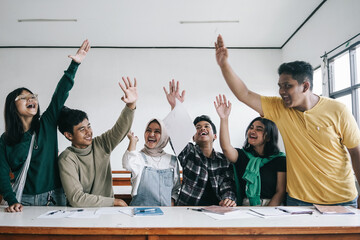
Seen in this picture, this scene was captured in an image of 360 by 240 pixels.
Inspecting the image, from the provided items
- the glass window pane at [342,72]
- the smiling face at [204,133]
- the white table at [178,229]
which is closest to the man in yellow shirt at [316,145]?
the white table at [178,229]

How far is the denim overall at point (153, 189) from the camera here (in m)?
1.85

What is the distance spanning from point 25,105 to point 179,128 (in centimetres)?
98

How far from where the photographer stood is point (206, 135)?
6.53ft

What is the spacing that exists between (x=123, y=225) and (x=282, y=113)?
115cm

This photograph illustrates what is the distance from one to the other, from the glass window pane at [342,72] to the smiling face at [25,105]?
11.4ft

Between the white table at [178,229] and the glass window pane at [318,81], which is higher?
the glass window pane at [318,81]

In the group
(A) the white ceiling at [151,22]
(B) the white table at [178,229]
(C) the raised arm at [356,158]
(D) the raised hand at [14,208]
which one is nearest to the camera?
(B) the white table at [178,229]

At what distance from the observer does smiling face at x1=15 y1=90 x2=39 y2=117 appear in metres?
1.71

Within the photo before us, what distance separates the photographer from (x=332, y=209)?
1492 millimetres

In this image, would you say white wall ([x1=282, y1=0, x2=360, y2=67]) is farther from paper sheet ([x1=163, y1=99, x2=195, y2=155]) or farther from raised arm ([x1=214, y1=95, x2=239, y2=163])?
paper sheet ([x1=163, y1=99, x2=195, y2=155])

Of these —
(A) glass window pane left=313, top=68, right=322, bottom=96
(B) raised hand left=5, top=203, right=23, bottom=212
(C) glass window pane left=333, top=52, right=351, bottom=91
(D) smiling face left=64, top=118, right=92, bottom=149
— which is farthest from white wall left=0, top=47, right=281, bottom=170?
(B) raised hand left=5, top=203, right=23, bottom=212

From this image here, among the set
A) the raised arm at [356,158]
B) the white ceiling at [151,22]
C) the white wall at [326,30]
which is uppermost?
the white ceiling at [151,22]

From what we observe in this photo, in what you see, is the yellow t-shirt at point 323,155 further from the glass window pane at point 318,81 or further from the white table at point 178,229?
the glass window pane at point 318,81

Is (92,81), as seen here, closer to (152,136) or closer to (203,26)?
(203,26)
